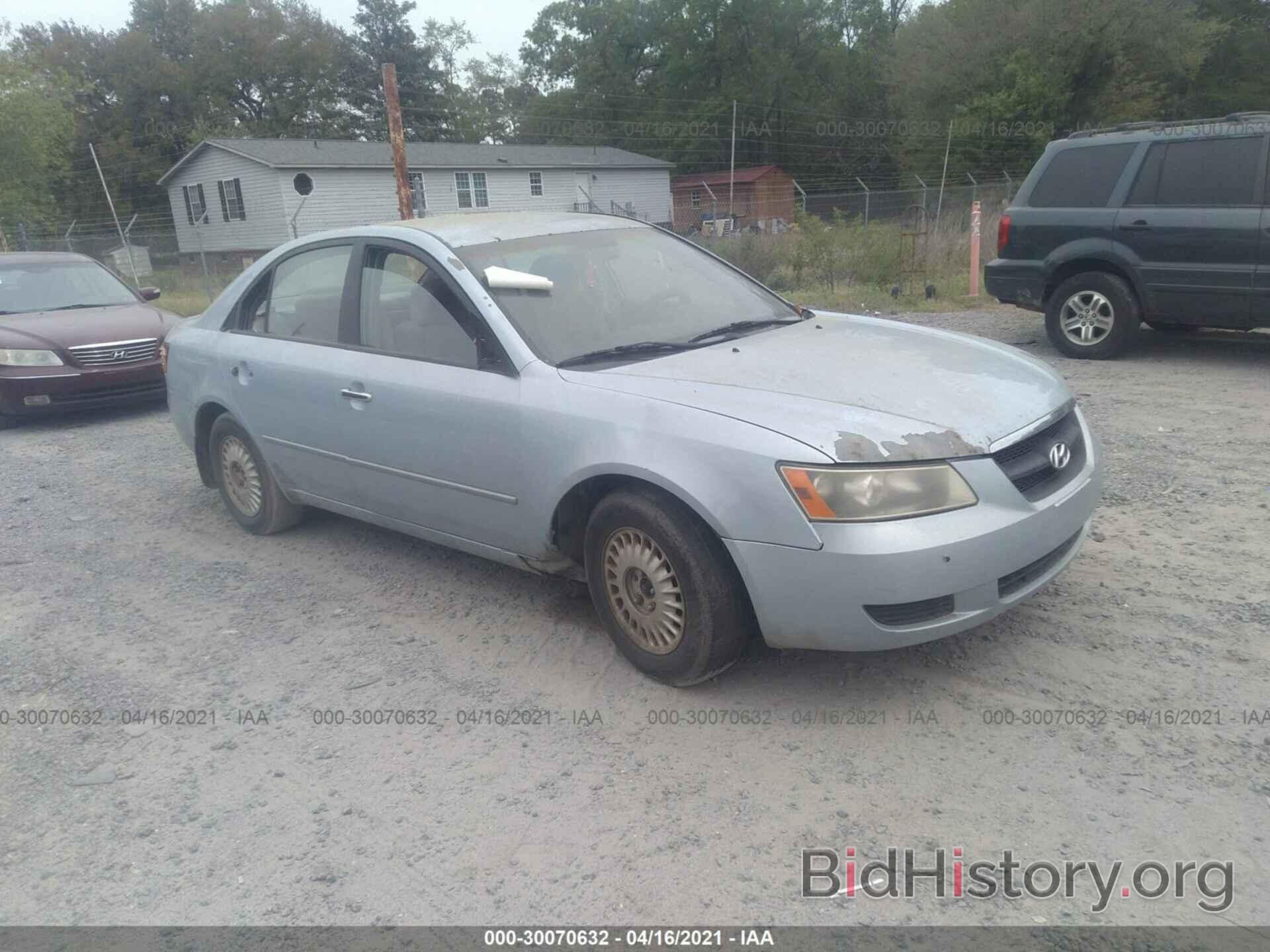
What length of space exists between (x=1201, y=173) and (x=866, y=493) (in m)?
6.40

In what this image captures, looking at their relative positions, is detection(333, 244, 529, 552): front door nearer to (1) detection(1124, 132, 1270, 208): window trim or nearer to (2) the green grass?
(1) detection(1124, 132, 1270, 208): window trim

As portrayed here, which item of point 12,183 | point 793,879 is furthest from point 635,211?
point 793,879

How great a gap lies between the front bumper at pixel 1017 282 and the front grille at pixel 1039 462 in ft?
18.1

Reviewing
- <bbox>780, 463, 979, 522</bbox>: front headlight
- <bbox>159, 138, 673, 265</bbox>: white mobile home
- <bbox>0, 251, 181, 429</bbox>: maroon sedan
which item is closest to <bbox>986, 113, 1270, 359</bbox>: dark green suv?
<bbox>780, 463, 979, 522</bbox>: front headlight

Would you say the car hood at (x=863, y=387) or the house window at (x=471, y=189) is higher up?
the house window at (x=471, y=189)

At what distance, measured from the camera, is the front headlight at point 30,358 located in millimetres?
8664

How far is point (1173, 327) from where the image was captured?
28.6 ft

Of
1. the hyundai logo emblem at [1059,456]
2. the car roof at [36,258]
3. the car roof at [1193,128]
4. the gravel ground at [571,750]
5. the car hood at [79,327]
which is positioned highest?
the car roof at [1193,128]

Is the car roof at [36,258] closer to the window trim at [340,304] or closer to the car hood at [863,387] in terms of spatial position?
the window trim at [340,304]

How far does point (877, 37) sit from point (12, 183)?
46.8 m

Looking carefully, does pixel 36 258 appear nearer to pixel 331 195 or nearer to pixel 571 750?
pixel 571 750

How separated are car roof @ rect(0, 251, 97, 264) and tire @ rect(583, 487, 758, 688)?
8872 millimetres

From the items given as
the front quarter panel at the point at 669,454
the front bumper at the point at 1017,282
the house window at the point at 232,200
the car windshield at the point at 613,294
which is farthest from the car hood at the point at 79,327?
the house window at the point at 232,200

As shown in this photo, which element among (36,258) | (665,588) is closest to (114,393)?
(36,258)
